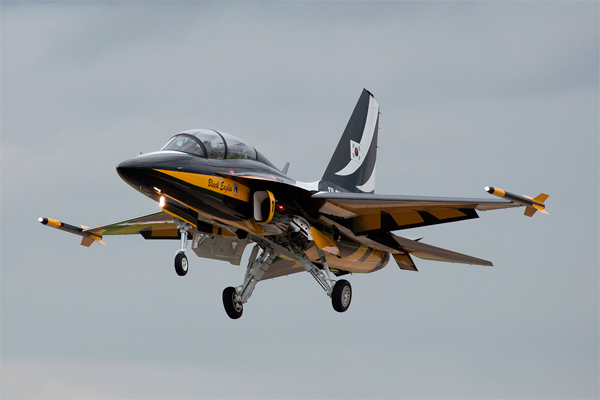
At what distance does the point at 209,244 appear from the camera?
25.7 meters

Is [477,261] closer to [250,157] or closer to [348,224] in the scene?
[348,224]

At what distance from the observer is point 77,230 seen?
2744 centimetres

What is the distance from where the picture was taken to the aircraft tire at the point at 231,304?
2447 cm

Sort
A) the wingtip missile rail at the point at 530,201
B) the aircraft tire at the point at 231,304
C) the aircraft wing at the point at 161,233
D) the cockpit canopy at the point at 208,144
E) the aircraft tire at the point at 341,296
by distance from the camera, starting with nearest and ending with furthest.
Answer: the wingtip missile rail at the point at 530,201, the cockpit canopy at the point at 208,144, the aircraft tire at the point at 341,296, the aircraft tire at the point at 231,304, the aircraft wing at the point at 161,233

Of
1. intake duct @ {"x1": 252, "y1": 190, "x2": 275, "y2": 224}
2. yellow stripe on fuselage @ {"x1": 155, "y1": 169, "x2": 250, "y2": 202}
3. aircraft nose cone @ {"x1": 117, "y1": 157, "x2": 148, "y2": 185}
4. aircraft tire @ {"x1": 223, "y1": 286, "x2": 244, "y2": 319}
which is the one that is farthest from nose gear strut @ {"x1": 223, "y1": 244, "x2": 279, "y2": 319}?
aircraft nose cone @ {"x1": 117, "y1": 157, "x2": 148, "y2": 185}

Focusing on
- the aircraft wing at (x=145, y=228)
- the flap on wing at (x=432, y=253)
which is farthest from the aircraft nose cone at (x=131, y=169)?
the flap on wing at (x=432, y=253)

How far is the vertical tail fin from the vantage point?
2720 centimetres

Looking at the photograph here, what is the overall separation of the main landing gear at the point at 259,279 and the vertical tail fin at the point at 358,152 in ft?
9.49

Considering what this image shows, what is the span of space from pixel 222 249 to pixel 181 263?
578 centimetres

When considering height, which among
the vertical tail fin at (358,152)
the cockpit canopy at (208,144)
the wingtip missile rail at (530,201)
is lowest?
the wingtip missile rail at (530,201)

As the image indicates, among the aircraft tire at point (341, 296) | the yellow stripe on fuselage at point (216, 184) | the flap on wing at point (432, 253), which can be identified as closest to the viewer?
the yellow stripe on fuselage at point (216, 184)

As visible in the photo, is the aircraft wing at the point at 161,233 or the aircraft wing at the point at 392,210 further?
the aircraft wing at the point at 161,233

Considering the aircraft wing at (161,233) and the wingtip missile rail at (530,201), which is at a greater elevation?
the wingtip missile rail at (530,201)

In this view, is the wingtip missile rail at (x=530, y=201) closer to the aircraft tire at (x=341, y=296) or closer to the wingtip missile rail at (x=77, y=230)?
the aircraft tire at (x=341, y=296)
